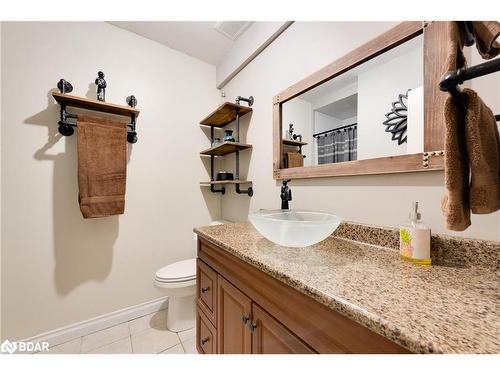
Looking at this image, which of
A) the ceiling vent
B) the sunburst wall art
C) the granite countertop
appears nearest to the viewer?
the granite countertop

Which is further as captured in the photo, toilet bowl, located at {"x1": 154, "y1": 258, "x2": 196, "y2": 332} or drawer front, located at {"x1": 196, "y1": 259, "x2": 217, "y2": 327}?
toilet bowl, located at {"x1": 154, "y1": 258, "x2": 196, "y2": 332}

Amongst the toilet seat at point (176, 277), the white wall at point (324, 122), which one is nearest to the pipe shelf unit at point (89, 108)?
the toilet seat at point (176, 277)

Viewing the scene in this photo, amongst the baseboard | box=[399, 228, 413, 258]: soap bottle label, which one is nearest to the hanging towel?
box=[399, 228, 413, 258]: soap bottle label

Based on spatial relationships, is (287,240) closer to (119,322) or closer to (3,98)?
(119,322)

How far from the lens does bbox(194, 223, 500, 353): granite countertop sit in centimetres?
32

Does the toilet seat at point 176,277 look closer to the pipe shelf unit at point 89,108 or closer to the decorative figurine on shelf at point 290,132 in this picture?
the pipe shelf unit at point 89,108

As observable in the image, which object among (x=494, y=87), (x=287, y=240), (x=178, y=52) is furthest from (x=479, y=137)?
(x=178, y=52)

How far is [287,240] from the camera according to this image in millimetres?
744

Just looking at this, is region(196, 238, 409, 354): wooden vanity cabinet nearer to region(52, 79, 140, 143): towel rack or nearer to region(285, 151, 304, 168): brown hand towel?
region(285, 151, 304, 168): brown hand towel

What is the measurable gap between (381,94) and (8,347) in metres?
2.55

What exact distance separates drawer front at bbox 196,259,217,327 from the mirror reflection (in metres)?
0.79

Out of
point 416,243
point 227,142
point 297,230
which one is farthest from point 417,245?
point 227,142

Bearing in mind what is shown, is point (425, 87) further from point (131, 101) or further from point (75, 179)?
point (75, 179)
